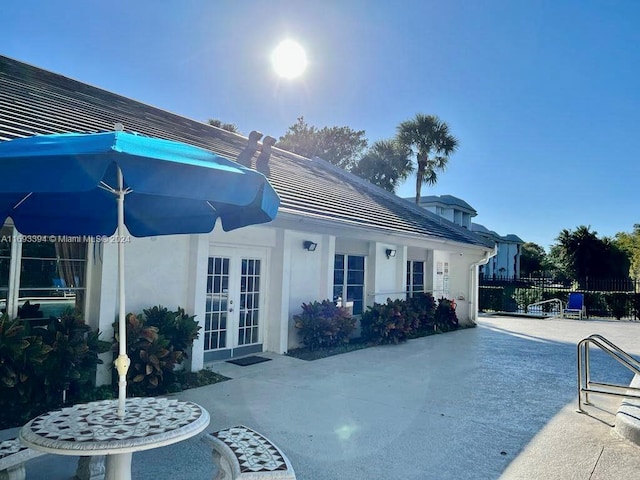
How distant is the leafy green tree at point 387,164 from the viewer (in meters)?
29.7

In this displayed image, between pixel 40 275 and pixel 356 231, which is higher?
pixel 356 231

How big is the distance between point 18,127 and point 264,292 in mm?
5455

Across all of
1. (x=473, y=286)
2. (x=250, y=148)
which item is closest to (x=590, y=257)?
(x=473, y=286)

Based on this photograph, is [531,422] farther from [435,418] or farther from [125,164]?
[125,164]

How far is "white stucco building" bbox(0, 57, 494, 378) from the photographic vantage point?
645 centimetres

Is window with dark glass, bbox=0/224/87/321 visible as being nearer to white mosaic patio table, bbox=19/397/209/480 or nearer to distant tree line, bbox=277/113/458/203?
white mosaic patio table, bbox=19/397/209/480

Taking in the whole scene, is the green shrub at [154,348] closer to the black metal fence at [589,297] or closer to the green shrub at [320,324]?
the green shrub at [320,324]

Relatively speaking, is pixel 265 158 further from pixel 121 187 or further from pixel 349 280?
pixel 121 187

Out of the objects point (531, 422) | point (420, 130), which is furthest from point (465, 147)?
point (531, 422)

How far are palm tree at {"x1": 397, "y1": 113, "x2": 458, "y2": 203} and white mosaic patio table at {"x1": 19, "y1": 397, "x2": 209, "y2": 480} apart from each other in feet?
90.7

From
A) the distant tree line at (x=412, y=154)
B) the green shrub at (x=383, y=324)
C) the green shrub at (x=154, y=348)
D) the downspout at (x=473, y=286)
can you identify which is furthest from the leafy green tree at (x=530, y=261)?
the green shrub at (x=154, y=348)

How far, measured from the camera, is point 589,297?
21.9 m

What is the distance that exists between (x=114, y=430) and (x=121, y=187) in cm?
168

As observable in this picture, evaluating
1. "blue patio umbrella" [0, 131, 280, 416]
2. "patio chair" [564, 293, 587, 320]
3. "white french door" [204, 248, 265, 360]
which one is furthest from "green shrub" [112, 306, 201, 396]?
"patio chair" [564, 293, 587, 320]
